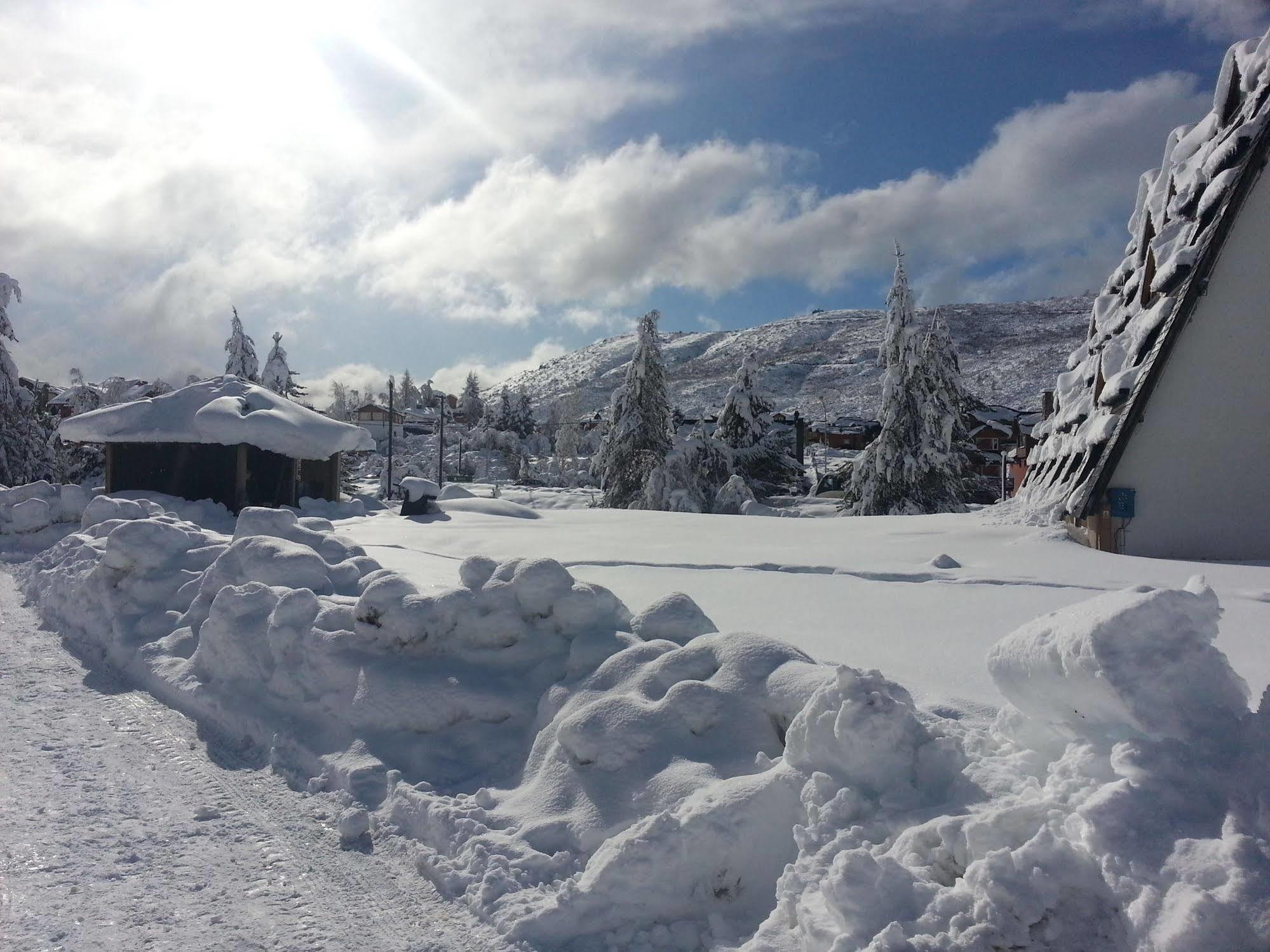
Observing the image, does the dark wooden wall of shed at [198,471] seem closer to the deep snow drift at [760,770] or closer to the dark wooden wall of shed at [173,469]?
the dark wooden wall of shed at [173,469]

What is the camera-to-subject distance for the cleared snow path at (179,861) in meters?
2.85

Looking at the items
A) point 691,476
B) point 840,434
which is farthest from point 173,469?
point 840,434

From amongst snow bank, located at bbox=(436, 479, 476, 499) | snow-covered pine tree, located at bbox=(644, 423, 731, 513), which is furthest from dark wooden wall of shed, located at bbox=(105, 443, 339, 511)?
snow-covered pine tree, located at bbox=(644, 423, 731, 513)

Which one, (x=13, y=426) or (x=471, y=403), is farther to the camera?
(x=471, y=403)

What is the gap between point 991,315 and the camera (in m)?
141

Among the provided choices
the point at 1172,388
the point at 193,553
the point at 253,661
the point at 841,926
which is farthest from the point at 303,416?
the point at 841,926

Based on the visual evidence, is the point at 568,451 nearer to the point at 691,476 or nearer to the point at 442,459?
the point at 442,459

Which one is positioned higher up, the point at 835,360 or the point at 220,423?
the point at 835,360

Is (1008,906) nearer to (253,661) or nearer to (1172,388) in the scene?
(253,661)

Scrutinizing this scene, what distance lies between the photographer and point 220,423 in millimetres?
17984

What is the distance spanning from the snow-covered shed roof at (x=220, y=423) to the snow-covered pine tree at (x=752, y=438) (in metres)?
12.9

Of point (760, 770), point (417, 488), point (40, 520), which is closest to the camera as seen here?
point (760, 770)

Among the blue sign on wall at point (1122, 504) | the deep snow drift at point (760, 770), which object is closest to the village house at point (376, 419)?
the blue sign on wall at point (1122, 504)

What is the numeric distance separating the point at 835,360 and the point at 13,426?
113551 millimetres
